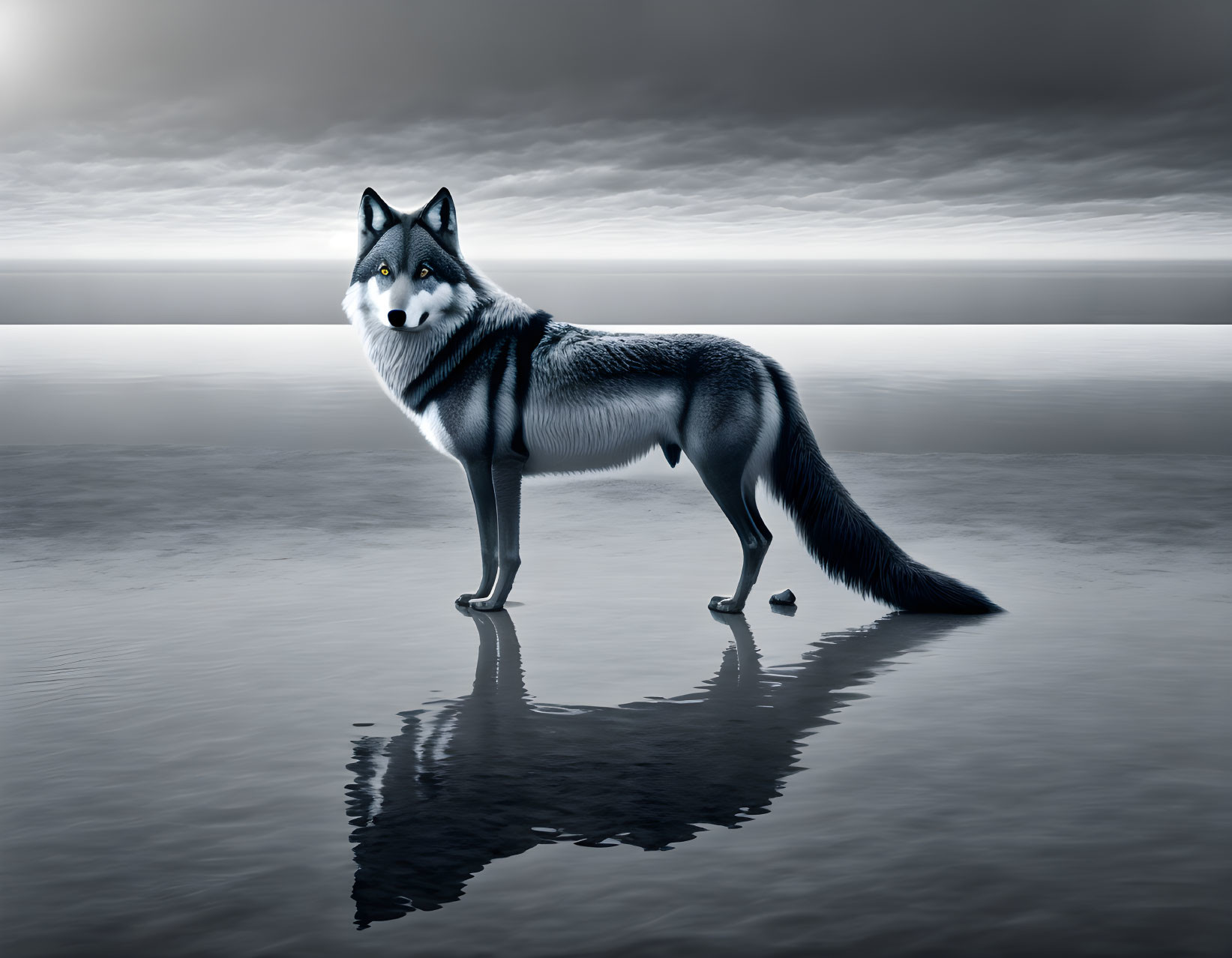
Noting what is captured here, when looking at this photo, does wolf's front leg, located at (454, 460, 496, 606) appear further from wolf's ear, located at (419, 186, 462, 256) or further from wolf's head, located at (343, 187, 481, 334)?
wolf's ear, located at (419, 186, 462, 256)

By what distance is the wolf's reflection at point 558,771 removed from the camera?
4312mm

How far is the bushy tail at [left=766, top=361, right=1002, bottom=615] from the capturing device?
778cm

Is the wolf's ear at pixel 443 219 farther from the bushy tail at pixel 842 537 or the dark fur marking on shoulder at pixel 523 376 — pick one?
the bushy tail at pixel 842 537

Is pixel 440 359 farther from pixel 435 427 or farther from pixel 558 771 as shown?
pixel 558 771

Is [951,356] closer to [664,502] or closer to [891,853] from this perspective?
[664,502]

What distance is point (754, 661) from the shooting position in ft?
22.3

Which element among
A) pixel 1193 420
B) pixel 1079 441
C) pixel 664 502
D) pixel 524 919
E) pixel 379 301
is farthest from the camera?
pixel 1193 420

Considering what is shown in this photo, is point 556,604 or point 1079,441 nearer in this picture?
point 556,604

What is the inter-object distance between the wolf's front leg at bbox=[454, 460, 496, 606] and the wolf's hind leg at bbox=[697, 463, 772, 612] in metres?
1.25

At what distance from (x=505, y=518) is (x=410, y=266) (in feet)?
5.10

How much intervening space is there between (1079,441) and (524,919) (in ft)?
52.4

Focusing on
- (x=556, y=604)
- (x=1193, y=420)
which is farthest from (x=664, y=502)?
(x=1193, y=420)

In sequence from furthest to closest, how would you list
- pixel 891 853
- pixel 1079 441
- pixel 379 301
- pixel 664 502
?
1. pixel 1079 441
2. pixel 664 502
3. pixel 379 301
4. pixel 891 853

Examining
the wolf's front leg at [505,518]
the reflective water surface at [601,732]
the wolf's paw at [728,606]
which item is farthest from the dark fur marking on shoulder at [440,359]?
the wolf's paw at [728,606]
